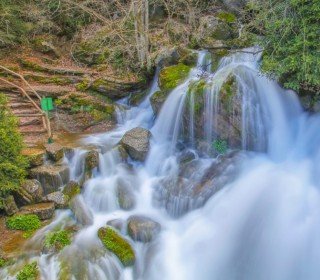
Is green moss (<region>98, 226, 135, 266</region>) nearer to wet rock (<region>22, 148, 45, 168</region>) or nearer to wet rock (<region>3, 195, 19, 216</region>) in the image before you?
wet rock (<region>3, 195, 19, 216</region>)

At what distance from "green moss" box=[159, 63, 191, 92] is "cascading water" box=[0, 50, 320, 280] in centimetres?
31

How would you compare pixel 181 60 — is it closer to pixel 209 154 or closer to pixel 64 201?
pixel 209 154

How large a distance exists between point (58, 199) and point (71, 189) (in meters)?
0.39

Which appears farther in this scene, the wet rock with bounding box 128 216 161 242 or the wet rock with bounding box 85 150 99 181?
the wet rock with bounding box 85 150 99 181

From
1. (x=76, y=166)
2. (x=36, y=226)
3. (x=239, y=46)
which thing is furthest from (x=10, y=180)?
(x=239, y=46)

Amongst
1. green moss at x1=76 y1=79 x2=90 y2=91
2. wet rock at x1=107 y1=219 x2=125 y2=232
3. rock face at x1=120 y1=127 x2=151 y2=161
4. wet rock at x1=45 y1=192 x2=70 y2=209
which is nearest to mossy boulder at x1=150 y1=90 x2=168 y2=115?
rock face at x1=120 y1=127 x2=151 y2=161

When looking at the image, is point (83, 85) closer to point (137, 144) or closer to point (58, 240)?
point (137, 144)

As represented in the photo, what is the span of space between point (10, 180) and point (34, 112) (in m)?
4.12

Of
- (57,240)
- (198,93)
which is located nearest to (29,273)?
(57,240)

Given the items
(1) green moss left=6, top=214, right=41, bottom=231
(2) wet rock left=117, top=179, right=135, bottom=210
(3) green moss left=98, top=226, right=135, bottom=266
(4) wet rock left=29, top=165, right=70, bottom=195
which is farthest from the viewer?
(4) wet rock left=29, top=165, right=70, bottom=195

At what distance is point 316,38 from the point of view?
6.70 meters

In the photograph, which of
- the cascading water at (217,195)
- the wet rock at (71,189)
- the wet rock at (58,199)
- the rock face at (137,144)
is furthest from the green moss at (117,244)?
the rock face at (137,144)

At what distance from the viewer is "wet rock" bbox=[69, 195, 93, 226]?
6.87 metres

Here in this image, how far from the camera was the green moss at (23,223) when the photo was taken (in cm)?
657
